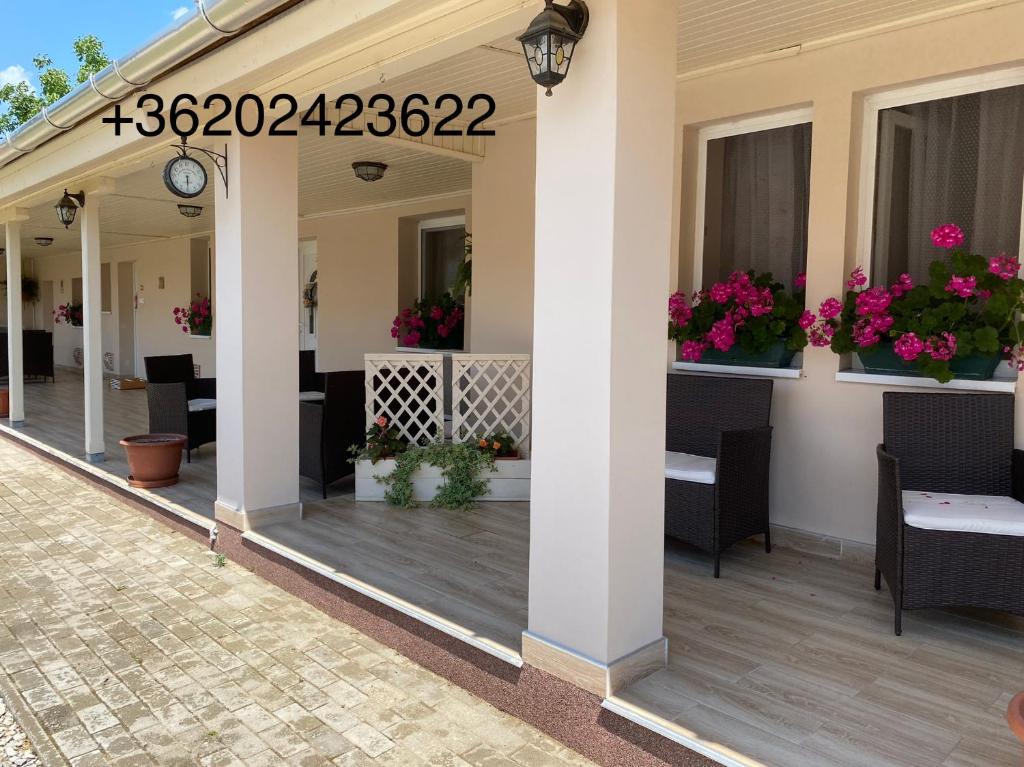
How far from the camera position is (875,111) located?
3.79 metres

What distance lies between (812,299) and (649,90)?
77.9 inches

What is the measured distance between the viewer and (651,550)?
2527 millimetres

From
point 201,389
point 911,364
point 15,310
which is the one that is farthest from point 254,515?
point 15,310

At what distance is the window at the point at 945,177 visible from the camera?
11.4ft

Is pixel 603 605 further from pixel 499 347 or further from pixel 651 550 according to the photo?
pixel 499 347

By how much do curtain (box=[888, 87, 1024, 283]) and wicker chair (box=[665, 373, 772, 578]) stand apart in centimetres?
95

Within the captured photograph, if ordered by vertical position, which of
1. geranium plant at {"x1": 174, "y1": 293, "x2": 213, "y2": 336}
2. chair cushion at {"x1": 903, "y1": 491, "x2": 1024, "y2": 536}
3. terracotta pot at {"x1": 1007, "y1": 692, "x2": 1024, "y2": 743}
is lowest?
terracotta pot at {"x1": 1007, "y1": 692, "x2": 1024, "y2": 743}

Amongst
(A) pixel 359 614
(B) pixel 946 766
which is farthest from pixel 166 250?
(B) pixel 946 766

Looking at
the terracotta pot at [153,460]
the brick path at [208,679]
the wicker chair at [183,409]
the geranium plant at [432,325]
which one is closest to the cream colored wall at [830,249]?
the brick path at [208,679]

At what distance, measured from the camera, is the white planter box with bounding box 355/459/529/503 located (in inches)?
195

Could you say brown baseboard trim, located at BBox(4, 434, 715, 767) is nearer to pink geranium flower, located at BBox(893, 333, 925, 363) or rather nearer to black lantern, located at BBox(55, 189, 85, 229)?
pink geranium flower, located at BBox(893, 333, 925, 363)

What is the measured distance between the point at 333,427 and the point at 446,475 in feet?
2.69

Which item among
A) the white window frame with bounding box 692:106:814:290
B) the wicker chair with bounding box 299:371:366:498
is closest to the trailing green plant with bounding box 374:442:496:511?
the wicker chair with bounding box 299:371:366:498

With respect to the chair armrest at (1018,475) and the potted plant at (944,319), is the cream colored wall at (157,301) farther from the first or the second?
the chair armrest at (1018,475)
